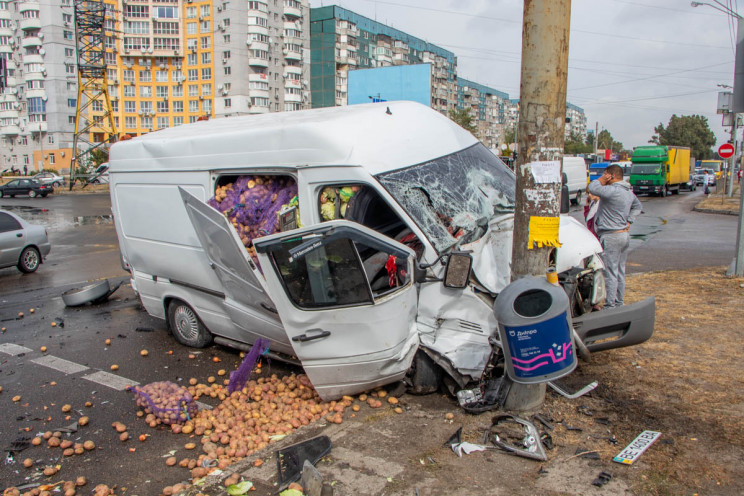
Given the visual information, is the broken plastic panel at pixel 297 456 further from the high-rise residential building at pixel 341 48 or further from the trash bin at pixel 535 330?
the high-rise residential building at pixel 341 48

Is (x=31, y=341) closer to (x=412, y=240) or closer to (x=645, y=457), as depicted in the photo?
(x=412, y=240)

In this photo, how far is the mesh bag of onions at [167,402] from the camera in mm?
4672

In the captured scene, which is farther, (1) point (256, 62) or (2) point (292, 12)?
(2) point (292, 12)

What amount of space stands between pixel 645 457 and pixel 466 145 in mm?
3465

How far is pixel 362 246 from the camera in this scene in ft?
14.6

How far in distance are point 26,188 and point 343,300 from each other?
1675 inches

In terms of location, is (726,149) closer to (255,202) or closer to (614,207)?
(614,207)

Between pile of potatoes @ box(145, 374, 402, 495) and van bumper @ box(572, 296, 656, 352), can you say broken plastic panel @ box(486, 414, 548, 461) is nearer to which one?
pile of potatoes @ box(145, 374, 402, 495)

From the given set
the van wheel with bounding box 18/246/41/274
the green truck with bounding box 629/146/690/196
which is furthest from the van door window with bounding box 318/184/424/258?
the green truck with bounding box 629/146/690/196

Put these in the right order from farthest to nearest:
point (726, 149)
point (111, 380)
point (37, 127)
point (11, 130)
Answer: point (11, 130)
point (37, 127)
point (726, 149)
point (111, 380)

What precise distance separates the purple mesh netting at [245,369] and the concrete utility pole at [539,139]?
231 centimetres

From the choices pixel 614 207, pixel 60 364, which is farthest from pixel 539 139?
pixel 60 364

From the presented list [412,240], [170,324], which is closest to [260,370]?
[170,324]

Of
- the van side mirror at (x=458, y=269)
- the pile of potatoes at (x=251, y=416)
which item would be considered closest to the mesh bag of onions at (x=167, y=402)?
the pile of potatoes at (x=251, y=416)
